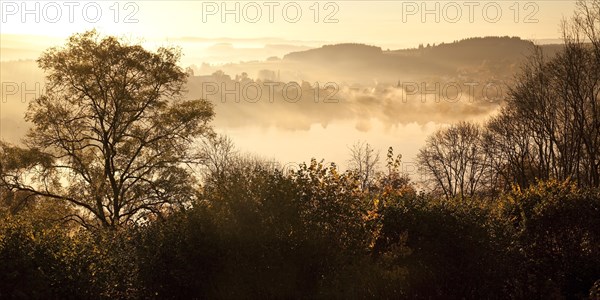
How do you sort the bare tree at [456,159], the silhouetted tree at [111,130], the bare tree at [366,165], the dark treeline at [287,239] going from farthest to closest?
the bare tree at [456,159]
the bare tree at [366,165]
the silhouetted tree at [111,130]
the dark treeline at [287,239]

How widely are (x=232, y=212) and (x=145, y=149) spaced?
49.2ft

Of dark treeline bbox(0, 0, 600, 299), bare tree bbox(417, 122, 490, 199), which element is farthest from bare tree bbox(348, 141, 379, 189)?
dark treeline bbox(0, 0, 600, 299)

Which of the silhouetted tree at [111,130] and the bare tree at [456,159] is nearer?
the silhouetted tree at [111,130]

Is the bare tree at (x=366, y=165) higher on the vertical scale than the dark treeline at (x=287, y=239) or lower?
lower

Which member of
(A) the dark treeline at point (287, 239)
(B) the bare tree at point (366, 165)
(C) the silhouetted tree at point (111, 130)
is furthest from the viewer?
(B) the bare tree at point (366, 165)

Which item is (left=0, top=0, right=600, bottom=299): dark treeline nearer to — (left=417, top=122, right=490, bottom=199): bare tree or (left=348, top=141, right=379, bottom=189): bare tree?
(left=348, top=141, right=379, bottom=189): bare tree

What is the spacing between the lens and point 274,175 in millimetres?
15273

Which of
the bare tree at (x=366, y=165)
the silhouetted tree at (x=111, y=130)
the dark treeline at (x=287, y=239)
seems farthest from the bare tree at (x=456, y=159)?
the dark treeline at (x=287, y=239)

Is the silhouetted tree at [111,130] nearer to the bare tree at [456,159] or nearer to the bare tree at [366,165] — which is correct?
the bare tree at [366,165]

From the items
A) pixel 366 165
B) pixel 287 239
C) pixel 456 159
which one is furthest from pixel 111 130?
pixel 456 159

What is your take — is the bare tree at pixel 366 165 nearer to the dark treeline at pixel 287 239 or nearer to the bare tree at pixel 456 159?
the bare tree at pixel 456 159

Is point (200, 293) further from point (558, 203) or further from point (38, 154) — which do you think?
point (38, 154)

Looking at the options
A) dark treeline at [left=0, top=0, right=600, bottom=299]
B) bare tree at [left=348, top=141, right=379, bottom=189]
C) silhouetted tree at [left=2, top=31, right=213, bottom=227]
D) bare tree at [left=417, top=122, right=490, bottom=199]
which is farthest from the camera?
bare tree at [left=417, top=122, right=490, bottom=199]

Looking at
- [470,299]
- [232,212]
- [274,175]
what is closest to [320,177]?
[274,175]
